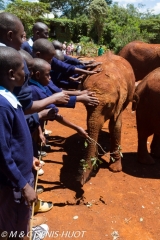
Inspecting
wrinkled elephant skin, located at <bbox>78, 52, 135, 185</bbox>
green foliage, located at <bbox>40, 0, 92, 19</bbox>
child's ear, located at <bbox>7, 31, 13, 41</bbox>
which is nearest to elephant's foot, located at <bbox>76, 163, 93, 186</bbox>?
wrinkled elephant skin, located at <bbox>78, 52, 135, 185</bbox>

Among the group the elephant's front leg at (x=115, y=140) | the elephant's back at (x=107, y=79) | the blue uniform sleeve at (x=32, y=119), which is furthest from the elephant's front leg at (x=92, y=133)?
the blue uniform sleeve at (x=32, y=119)

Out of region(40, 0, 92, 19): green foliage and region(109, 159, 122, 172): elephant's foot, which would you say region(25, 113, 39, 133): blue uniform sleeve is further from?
region(40, 0, 92, 19): green foliage

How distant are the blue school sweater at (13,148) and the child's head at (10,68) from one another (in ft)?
0.62

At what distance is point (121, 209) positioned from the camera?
404 centimetres

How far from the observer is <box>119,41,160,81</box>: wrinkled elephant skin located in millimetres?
10156

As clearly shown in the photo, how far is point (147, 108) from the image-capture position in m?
4.87

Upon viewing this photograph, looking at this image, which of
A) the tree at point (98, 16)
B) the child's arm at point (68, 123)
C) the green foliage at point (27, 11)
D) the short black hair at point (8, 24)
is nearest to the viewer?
the short black hair at point (8, 24)

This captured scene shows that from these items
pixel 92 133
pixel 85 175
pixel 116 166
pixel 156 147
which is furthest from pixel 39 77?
pixel 156 147

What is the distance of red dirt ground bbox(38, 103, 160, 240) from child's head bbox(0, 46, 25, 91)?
205 cm

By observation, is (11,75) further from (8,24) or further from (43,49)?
(43,49)

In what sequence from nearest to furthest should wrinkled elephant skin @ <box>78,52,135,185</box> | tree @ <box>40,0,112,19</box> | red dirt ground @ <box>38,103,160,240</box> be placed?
1. red dirt ground @ <box>38,103,160,240</box>
2. wrinkled elephant skin @ <box>78,52,135,185</box>
3. tree @ <box>40,0,112,19</box>

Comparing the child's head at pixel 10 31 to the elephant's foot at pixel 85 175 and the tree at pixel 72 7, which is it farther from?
the tree at pixel 72 7

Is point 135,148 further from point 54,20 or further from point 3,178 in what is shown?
point 54,20

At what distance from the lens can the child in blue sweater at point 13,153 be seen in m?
2.22
